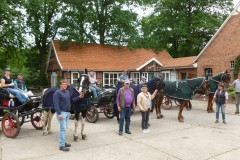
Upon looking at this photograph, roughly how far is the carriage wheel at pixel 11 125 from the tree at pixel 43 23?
67.3 ft

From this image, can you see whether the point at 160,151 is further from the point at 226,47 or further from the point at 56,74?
the point at 56,74

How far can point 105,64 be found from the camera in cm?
2675

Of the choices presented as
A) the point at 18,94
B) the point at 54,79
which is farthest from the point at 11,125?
the point at 54,79

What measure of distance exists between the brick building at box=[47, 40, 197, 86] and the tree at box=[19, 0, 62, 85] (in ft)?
8.53

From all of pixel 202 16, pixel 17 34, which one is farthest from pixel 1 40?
pixel 202 16

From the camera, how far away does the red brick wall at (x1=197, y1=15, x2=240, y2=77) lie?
793 inches

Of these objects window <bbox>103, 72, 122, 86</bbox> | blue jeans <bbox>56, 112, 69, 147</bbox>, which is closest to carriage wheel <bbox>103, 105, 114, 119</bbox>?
blue jeans <bbox>56, 112, 69, 147</bbox>

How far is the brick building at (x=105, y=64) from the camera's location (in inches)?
972

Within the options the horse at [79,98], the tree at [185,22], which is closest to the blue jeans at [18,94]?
the horse at [79,98]

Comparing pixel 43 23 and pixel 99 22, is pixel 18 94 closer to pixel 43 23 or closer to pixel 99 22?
pixel 43 23

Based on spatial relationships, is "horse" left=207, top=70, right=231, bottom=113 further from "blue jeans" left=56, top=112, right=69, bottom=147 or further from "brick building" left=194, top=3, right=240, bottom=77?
"blue jeans" left=56, top=112, right=69, bottom=147

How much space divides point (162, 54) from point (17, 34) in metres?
17.5

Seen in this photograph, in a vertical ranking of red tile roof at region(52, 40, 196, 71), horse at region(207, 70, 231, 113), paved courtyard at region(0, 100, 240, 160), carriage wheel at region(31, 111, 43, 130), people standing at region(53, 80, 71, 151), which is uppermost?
red tile roof at region(52, 40, 196, 71)

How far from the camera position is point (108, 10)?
33125mm
